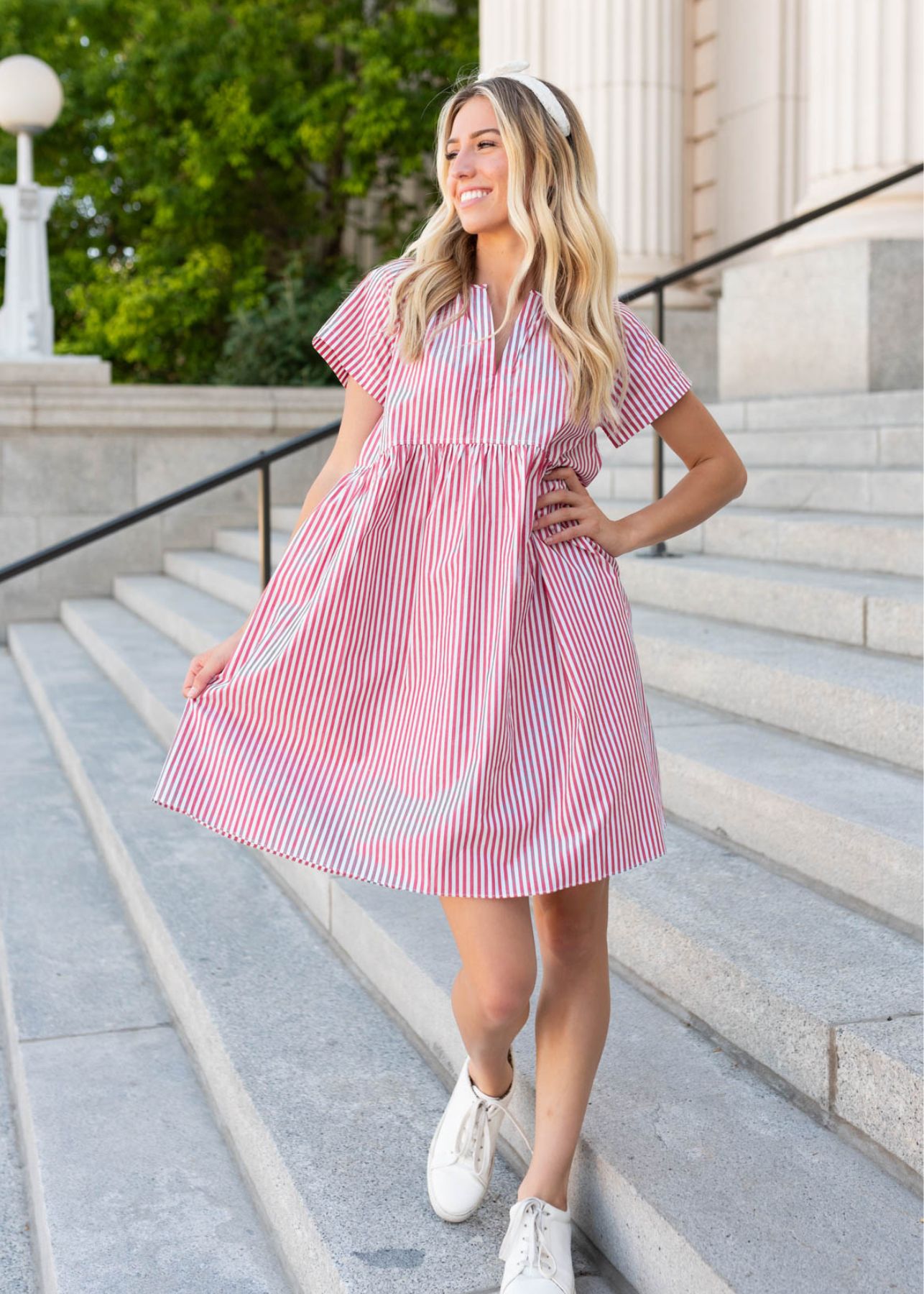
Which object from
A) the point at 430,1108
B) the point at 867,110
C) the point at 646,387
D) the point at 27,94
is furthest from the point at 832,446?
the point at 27,94

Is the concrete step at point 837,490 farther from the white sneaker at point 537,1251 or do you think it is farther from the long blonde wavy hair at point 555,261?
the white sneaker at point 537,1251

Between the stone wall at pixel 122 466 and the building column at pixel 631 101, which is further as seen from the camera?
the building column at pixel 631 101

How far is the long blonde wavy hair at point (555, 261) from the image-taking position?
217 centimetres

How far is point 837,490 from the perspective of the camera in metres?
5.43

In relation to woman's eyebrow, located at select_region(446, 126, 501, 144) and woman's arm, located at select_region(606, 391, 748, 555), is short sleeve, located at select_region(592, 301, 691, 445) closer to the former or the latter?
woman's arm, located at select_region(606, 391, 748, 555)

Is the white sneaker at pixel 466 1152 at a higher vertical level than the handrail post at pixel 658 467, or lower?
lower

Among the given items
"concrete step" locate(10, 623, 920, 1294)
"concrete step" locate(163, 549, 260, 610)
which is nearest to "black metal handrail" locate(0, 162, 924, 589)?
"concrete step" locate(163, 549, 260, 610)

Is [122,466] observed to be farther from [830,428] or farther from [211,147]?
[211,147]

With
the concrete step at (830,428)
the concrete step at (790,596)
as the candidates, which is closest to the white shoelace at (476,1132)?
the concrete step at (790,596)

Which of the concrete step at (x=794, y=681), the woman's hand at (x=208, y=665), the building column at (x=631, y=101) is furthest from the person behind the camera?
the building column at (x=631, y=101)

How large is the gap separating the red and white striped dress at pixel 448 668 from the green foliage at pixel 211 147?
13400 millimetres

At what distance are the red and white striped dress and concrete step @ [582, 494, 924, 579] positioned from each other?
2.35m

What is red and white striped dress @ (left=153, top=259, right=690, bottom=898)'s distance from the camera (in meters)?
2.09

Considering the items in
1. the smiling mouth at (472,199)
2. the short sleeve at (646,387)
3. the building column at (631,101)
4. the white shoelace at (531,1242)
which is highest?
the building column at (631,101)
